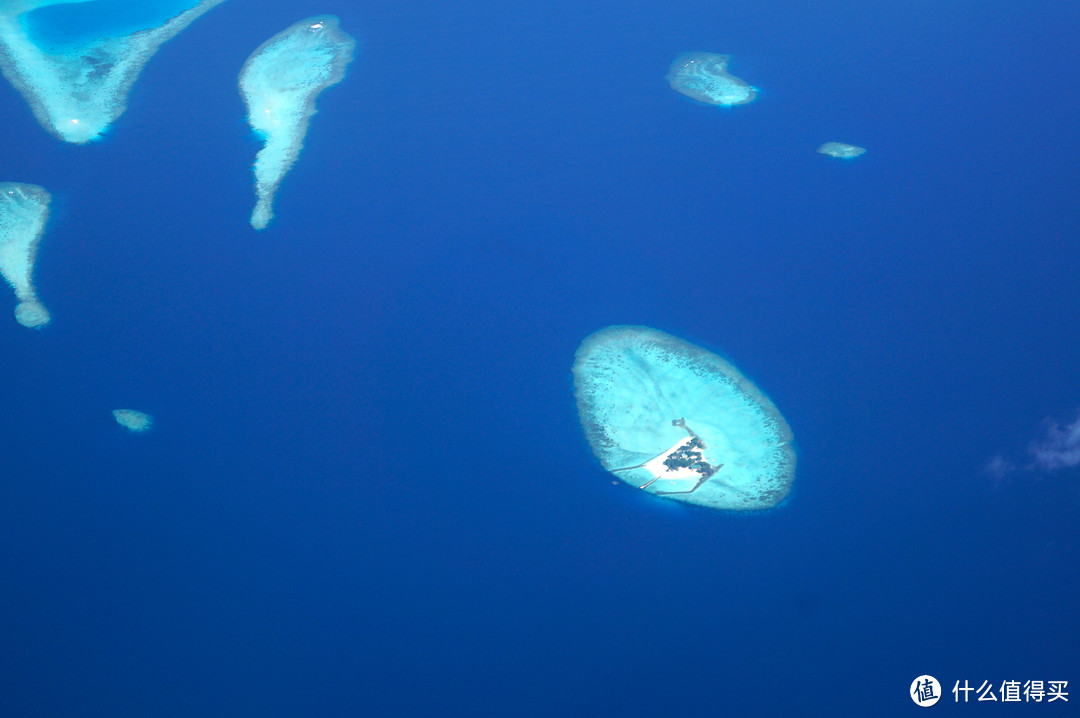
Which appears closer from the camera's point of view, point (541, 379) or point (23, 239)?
point (541, 379)

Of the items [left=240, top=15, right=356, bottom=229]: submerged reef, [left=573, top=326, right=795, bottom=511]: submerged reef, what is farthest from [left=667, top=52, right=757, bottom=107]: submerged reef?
[left=240, top=15, right=356, bottom=229]: submerged reef

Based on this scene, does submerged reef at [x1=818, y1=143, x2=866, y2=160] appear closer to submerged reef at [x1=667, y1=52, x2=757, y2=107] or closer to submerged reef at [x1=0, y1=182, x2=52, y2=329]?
submerged reef at [x1=667, y1=52, x2=757, y2=107]

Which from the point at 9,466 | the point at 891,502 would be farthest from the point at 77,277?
the point at 891,502

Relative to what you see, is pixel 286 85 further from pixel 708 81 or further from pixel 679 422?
pixel 679 422

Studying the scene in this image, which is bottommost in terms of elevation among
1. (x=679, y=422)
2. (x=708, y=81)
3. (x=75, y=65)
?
(x=679, y=422)

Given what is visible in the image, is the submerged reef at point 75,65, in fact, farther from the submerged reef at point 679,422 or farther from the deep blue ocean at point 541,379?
the submerged reef at point 679,422

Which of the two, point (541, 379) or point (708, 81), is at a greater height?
point (708, 81)

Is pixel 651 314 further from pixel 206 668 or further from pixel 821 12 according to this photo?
pixel 821 12

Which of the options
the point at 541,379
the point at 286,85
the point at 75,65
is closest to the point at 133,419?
the point at 541,379

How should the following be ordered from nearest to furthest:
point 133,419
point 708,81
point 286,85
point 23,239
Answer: point 133,419 < point 23,239 < point 708,81 < point 286,85
